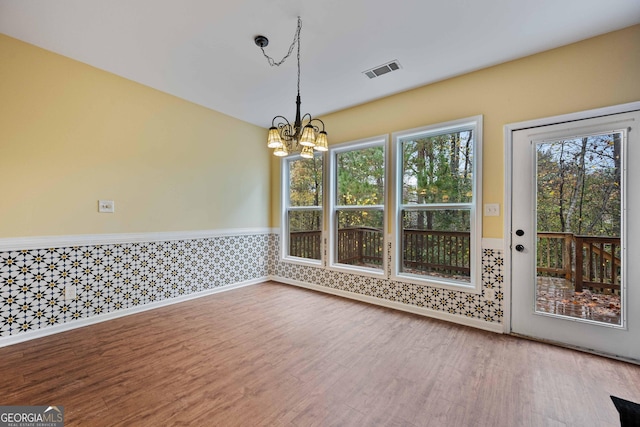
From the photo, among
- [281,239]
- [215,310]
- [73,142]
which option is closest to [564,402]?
[215,310]

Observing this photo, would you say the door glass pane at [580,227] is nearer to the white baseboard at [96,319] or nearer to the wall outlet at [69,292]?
the white baseboard at [96,319]

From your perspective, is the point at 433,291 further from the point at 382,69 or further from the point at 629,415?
the point at 382,69

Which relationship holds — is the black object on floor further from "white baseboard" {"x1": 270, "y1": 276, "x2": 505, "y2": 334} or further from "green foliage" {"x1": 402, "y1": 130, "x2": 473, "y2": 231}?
"green foliage" {"x1": 402, "y1": 130, "x2": 473, "y2": 231}

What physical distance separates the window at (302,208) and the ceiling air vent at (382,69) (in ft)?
5.13

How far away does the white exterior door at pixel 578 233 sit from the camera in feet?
7.16

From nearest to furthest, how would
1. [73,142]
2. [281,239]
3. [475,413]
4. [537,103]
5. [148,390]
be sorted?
1. [475,413]
2. [148,390]
3. [537,103]
4. [73,142]
5. [281,239]

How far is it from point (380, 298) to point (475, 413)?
1.88 metres

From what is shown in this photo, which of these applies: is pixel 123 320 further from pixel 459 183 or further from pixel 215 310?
pixel 459 183

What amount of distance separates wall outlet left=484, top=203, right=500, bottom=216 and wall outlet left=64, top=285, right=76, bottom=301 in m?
4.30

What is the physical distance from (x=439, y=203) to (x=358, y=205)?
1.08 meters

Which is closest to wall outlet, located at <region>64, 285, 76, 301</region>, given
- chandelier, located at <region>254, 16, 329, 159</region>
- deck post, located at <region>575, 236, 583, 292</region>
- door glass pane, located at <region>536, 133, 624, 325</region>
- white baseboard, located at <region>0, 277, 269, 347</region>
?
white baseboard, located at <region>0, 277, 269, 347</region>

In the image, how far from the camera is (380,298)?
3475 millimetres

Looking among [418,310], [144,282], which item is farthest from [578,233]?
[144,282]

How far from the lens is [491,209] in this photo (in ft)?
9.07
